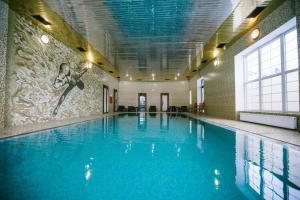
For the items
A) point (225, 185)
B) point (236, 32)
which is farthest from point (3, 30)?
point (236, 32)

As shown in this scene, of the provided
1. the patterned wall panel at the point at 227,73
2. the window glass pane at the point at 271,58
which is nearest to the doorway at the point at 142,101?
the patterned wall panel at the point at 227,73

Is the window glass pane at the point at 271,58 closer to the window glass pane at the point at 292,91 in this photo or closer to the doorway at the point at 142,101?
the window glass pane at the point at 292,91

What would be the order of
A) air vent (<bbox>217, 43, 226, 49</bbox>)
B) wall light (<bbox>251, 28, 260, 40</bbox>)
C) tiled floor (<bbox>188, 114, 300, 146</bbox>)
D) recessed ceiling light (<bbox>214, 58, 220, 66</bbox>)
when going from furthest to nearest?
recessed ceiling light (<bbox>214, 58, 220, 66</bbox>), air vent (<bbox>217, 43, 226, 49</bbox>), wall light (<bbox>251, 28, 260, 40</bbox>), tiled floor (<bbox>188, 114, 300, 146</bbox>)

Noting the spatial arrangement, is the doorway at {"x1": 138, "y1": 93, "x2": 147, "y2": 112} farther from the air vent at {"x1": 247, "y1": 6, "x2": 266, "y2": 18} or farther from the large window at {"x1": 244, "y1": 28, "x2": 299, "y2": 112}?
the air vent at {"x1": 247, "y1": 6, "x2": 266, "y2": 18}

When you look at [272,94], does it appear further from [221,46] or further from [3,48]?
[3,48]

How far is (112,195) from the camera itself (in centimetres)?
148

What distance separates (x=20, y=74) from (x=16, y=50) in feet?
2.23

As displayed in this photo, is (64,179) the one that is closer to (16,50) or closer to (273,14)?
(16,50)

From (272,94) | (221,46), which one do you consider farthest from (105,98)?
(272,94)

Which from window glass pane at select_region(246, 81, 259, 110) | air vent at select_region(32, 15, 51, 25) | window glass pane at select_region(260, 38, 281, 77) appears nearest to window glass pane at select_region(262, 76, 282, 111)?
window glass pane at select_region(260, 38, 281, 77)

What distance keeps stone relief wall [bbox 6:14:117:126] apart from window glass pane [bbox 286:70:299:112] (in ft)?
25.0

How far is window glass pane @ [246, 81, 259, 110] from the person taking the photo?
6.56 meters

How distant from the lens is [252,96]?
6871 millimetres

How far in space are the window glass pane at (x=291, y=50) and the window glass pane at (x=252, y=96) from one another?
1.64 meters
